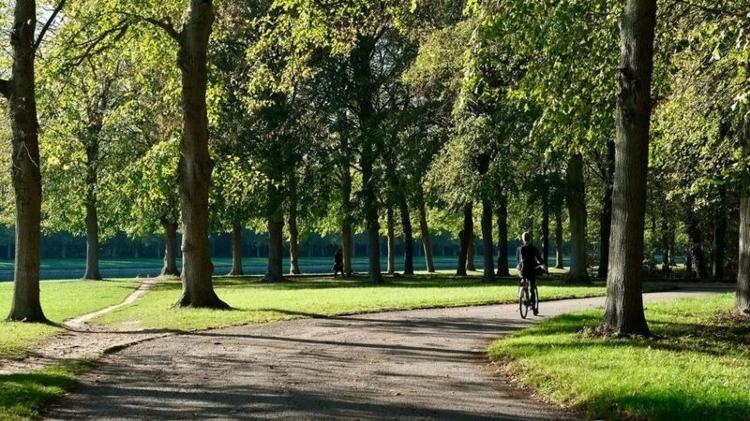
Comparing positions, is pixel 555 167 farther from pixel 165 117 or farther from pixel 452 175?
pixel 165 117

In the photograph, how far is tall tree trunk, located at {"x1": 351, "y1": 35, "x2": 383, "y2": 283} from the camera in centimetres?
3694

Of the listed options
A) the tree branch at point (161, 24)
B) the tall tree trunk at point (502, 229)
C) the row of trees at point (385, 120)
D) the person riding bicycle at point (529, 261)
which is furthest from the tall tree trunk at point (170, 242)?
the person riding bicycle at point (529, 261)

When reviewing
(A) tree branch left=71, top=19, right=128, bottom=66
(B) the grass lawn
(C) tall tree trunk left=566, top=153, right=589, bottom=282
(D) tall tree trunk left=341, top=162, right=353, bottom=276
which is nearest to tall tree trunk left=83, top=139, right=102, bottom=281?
(D) tall tree trunk left=341, top=162, right=353, bottom=276

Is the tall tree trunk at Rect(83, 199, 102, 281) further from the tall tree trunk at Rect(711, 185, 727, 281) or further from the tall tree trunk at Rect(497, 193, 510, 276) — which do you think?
the tall tree trunk at Rect(711, 185, 727, 281)

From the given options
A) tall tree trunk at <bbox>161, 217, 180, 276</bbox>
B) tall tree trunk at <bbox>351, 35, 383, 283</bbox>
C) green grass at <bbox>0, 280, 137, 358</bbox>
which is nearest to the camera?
green grass at <bbox>0, 280, 137, 358</bbox>

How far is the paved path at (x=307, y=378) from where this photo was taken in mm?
8211

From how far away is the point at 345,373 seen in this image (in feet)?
35.1

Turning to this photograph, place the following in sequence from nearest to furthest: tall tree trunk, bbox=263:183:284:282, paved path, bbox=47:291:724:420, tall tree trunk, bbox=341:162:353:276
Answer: paved path, bbox=47:291:724:420 → tall tree trunk, bbox=263:183:284:282 → tall tree trunk, bbox=341:162:353:276

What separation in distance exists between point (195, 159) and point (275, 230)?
73.1 ft

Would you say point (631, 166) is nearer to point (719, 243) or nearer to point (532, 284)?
point (532, 284)

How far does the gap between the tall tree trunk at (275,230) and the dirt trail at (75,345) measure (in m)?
19.6

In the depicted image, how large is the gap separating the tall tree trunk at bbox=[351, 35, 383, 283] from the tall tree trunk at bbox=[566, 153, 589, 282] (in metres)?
8.95

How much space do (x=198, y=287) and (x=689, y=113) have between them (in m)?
12.6

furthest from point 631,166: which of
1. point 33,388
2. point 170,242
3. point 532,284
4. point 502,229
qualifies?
point 170,242
